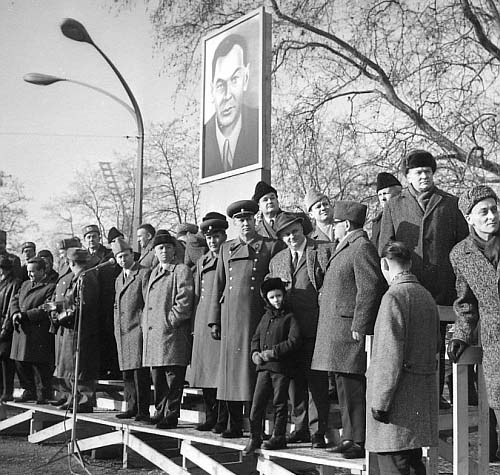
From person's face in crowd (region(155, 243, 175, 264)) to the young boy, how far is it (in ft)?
5.88

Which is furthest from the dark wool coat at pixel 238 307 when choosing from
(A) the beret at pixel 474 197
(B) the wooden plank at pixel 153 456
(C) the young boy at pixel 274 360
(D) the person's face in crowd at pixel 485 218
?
(D) the person's face in crowd at pixel 485 218

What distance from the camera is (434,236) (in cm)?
629

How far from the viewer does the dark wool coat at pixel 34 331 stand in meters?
10.6

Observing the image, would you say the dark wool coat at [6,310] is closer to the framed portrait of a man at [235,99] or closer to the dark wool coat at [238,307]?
the framed portrait of a man at [235,99]

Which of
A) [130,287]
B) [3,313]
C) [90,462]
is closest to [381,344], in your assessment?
[130,287]

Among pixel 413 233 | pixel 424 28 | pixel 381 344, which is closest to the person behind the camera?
pixel 381 344

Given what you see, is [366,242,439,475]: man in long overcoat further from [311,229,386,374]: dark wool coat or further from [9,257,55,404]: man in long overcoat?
[9,257,55,404]: man in long overcoat

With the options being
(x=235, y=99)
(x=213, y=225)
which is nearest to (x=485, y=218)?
(x=213, y=225)

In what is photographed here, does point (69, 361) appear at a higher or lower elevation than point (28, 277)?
lower

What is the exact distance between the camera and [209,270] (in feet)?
26.5

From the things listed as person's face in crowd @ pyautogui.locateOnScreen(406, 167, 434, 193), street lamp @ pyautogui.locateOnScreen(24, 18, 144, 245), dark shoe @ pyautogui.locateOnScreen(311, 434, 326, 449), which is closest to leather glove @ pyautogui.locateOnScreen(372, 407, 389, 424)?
dark shoe @ pyautogui.locateOnScreen(311, 434, 326, 449)

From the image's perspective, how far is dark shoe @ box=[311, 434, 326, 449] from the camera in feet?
21.8

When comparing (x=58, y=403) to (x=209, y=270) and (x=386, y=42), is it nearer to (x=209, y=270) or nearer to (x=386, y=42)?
(x=209, y=270)

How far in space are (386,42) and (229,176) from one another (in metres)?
8.83
